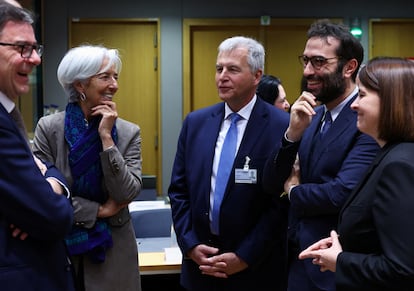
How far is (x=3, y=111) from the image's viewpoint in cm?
163

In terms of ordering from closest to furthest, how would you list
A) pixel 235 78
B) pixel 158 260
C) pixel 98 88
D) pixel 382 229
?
pixel 382 229 → pixel 98 88 → pixel 235 78 → pixel 158 260

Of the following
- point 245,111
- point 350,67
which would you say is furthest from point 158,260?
point 350,67

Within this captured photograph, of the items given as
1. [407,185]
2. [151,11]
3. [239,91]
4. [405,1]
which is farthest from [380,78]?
[405,1]

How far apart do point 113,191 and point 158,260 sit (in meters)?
0.80

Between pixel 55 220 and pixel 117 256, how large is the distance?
0.81 metres

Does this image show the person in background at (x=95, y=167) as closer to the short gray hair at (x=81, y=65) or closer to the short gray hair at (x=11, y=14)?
the short gray hair at (x=81, y=65)

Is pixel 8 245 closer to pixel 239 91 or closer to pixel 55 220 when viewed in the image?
pixel 55 220

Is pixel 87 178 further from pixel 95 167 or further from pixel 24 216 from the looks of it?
pixel 24 216

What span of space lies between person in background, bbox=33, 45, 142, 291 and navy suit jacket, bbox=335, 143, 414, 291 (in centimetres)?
105

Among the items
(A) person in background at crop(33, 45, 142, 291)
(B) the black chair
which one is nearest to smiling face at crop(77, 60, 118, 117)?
(A) person in background at crop(33, 45, 142, 291)

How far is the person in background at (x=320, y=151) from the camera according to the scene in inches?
84.2

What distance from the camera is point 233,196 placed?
2482mm

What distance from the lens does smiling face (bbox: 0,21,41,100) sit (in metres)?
1.69

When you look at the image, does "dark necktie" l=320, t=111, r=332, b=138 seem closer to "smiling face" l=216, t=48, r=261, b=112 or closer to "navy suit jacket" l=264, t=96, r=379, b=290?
"navy suit jacket" l=264, t=96, r=379, b=290
